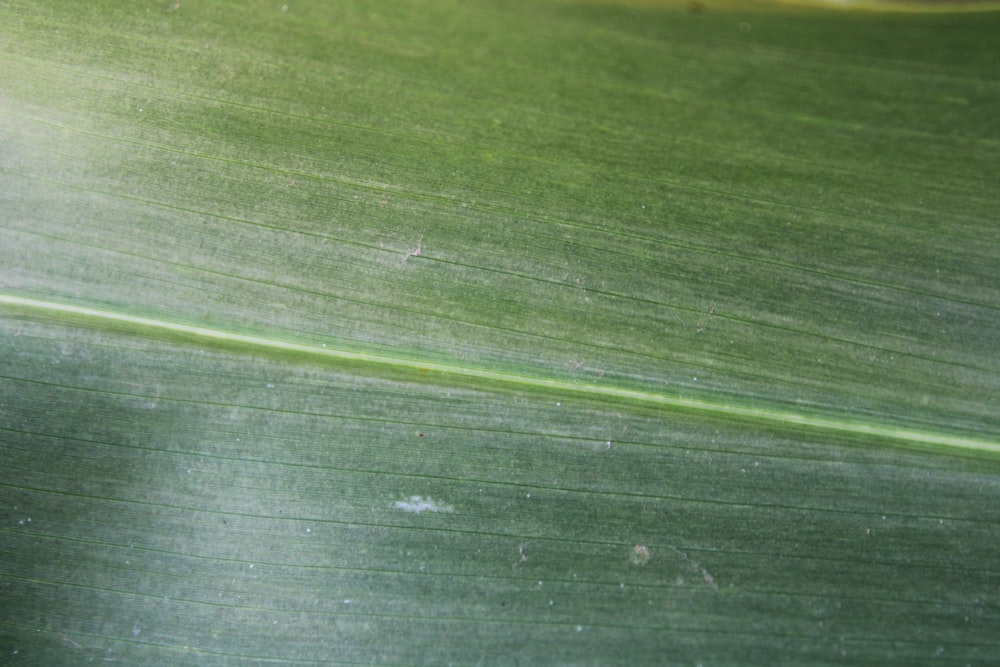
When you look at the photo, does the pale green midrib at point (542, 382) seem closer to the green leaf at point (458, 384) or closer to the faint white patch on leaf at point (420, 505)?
the green leaf at point (458, 384)

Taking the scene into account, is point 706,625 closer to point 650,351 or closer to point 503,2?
point 650,351

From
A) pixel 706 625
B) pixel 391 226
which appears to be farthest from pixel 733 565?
pixel 391 226

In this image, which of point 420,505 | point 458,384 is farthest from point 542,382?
point 420,505

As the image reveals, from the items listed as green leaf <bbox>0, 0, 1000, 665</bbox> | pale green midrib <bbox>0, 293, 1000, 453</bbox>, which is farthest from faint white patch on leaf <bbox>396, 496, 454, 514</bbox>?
pale green midrib <bbox>0, 293, 1000, 453</bbox>

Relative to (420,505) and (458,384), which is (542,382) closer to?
(458,384)

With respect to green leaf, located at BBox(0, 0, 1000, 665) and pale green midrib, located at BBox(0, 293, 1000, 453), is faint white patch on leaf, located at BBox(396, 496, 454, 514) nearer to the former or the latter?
green leaf, located at BBox(0, 0, 1000, 665)

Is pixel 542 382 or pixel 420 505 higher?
pixel 542 382
